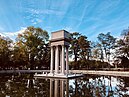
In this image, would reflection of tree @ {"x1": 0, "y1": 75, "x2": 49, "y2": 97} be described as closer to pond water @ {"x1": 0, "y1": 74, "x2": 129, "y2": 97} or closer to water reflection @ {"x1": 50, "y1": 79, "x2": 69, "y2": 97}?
pond water @ {"x1": 0, "y1": 74, "x2": 129, "y2": 97}

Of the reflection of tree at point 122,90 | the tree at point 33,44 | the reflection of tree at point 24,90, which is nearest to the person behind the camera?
the reflection of tree at point 24,90

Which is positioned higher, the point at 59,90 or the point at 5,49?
the point at 5,49

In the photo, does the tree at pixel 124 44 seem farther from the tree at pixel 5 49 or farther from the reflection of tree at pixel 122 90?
the tree at pixel 5 49

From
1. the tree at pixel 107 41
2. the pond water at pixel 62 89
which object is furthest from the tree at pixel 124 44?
the pond water at pixel 62 89

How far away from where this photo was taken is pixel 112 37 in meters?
48.8

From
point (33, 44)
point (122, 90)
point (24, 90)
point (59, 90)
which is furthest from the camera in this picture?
point (33, 44)

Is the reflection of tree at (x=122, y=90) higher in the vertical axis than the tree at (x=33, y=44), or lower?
lower

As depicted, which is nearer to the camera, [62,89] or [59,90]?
[59,90]

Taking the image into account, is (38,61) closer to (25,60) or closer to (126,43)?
(25,60)

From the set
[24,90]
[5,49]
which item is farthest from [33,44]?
[24,90]

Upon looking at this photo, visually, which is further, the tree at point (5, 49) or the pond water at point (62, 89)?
the tree at point (5, 49)

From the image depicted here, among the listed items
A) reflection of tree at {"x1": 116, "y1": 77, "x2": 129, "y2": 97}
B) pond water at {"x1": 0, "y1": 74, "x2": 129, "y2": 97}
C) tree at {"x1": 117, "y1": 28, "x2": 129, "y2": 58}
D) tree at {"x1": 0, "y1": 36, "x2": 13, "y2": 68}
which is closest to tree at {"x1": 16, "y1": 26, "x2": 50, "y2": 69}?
tree at {"x1": 0, "y1": 36, "x2": 13, "y2": 68}

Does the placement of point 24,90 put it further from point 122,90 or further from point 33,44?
point 33,44

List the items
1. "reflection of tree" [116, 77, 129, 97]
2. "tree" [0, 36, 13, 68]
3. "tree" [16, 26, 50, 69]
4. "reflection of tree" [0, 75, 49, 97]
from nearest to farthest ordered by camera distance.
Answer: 1. "reflection of tree" [0, 75, 49, 97]
2. "reflection of tree" [116, 77, 129, 97]
3. "tree" [0, 36, 13, 68]
4. "tree" [16, 26, 50, 69]
